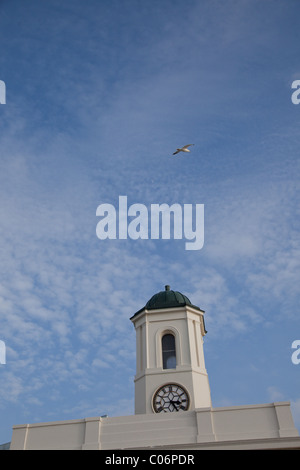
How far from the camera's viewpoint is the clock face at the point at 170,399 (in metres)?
25.4

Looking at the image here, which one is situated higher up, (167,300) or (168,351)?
(167,300)

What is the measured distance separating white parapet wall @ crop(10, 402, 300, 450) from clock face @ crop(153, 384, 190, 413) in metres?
2.08

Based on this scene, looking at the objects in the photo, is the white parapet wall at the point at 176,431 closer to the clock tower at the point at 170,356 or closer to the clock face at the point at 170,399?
the clock face at the point at 170,399

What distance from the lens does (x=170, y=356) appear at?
28.0 meters

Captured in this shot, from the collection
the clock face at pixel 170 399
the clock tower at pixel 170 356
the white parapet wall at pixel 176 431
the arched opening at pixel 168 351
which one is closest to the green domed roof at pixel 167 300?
the clock tower at pixel 170 356

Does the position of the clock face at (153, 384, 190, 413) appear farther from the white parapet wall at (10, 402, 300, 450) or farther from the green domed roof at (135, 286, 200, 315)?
the green domed roof at (135, 286, 200, 315)

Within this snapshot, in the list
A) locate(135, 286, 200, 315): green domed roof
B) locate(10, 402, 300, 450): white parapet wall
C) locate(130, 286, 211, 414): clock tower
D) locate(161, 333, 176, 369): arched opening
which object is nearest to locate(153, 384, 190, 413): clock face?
locate(130, 286, 211, 414): clock tower

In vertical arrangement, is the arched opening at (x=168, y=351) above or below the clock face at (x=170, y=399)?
above

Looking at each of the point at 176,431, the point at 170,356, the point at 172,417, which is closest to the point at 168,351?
the point at 170,356

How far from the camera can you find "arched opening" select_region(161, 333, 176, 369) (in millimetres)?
27656

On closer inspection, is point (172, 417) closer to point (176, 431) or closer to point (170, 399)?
point (176, 431)

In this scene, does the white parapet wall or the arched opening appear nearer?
the white parapet wall

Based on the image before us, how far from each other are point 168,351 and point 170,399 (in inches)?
127

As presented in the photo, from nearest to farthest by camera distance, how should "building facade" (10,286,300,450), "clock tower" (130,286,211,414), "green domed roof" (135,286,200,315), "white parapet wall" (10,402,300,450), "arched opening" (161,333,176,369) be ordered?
"white parapet wall" (10,402,300,450) < "building facade" (10,286,300,450) < "clock tower" (130,286,211,414) < "arched opening" (161,333,176,369) < "green domed roof" (135,286,200,315)
